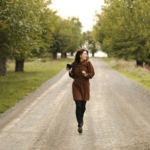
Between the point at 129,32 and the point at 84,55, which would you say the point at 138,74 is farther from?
the point at 84,55

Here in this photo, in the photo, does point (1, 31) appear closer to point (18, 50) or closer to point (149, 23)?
point (18, 50)

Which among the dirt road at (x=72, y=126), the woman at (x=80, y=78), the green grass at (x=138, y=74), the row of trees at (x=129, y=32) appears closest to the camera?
the dirt road at (x=72, y=126)

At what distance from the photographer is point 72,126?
898cm

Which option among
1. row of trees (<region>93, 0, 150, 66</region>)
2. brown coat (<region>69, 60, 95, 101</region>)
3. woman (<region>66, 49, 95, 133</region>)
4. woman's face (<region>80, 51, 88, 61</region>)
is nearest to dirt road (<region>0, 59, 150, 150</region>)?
woman (<region>66, 49, 95, 133</region>)

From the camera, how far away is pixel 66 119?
1001cm

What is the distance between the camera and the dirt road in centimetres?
708

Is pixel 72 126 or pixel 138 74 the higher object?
pixel 72 126

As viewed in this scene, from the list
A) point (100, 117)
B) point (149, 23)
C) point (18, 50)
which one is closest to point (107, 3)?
point (149, 23)

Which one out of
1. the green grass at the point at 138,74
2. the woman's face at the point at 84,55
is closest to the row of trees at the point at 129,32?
the green grass at the point at 138,74

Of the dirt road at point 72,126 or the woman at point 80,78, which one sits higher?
the woman at point 80,78

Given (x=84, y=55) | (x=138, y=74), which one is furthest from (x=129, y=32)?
(x=84, y=55)

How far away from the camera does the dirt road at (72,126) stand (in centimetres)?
708

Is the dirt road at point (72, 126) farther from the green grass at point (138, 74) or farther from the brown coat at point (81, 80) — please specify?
the green grass at point (138, 74)

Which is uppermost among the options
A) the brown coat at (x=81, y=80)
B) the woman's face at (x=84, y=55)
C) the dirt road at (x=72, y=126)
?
the woman's face at (x=84, y=55)
